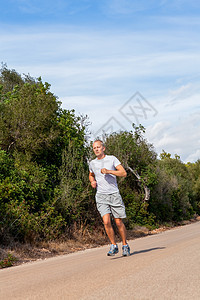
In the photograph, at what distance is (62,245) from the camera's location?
47.9ft

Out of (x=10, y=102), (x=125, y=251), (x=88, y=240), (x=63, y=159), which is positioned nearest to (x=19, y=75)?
(x=10, y=102)

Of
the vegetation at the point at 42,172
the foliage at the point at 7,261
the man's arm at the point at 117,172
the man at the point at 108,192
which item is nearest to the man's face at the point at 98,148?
the man at the point at 108,192

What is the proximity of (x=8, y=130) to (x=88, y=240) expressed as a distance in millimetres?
5818

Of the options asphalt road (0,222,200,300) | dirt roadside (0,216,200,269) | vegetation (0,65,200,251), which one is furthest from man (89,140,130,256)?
vegetation (0,65,200,251)

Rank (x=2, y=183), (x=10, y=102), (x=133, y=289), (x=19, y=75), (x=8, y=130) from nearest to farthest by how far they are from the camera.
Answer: (x=133, y=289), (x=2, y=183), (x=8, y=130), (x=10, y=102), (x=19, y=75)

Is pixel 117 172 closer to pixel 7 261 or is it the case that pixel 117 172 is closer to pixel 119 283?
pixel 119 283

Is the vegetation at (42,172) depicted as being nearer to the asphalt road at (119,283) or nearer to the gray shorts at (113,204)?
the gray shorts at (113,204)

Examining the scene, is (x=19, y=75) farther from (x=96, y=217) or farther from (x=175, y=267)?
(x=175, y=267)

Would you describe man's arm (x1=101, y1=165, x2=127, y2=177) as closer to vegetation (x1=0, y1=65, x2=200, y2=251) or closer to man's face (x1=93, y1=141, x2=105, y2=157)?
man's face (x1=93, y1=141, x2=105, y2=157)

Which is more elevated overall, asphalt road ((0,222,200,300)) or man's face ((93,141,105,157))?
man's face ((93,141,105,157))

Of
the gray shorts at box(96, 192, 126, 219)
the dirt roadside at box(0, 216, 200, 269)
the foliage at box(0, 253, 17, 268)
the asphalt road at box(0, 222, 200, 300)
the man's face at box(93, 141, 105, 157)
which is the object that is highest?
the man's face at box(93, 141, 105, 157)

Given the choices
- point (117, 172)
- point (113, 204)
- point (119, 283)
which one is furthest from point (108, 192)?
point (119, 283)

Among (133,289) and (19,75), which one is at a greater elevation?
(19,75)

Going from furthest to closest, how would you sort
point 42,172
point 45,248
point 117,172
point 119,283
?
point 42,172, point 45,248, point 117,172, point 119,283
